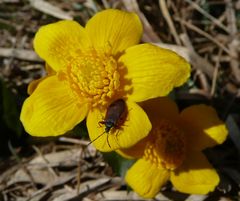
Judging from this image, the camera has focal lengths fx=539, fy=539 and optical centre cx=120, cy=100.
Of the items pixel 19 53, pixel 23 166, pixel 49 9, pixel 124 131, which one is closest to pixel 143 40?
pixel 49 9

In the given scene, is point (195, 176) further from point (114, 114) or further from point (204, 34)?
point (204, 34)

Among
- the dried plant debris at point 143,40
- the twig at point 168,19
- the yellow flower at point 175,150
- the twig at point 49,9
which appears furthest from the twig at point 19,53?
the yellow flower at point 175,150

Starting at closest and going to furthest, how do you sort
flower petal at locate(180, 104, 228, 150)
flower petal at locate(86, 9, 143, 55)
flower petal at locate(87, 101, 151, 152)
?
flower petal at locate(87, 101, 151, 152) → flower petal at locate(86, 9, 143, 55) → flower petal at locate(180, 104, 228, 150)

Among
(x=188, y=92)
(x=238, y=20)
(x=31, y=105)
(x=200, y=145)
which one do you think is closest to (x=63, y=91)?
(x=31, y=105)

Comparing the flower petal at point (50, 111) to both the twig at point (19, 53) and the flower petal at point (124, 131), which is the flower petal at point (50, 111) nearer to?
the flower petal at point (124, 131)

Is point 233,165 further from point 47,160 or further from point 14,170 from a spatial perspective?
point 14,170

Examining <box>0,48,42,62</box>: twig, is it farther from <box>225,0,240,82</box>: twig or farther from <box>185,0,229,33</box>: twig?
<box>225,0,240,82</box>: twig

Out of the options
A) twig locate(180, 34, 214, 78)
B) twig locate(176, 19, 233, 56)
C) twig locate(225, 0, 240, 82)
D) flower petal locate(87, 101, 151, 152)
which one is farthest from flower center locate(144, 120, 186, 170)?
twig locate(176, 19, 233, 56)

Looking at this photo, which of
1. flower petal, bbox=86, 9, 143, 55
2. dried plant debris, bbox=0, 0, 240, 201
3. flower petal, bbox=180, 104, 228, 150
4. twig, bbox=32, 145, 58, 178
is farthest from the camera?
twig, bbox=32, 145, 58, 178
